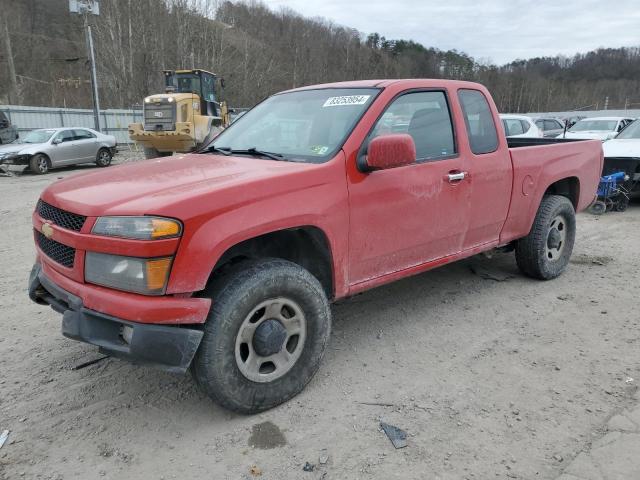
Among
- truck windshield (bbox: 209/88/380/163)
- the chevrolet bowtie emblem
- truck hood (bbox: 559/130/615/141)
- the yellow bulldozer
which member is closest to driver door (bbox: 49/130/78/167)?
the yellow bulldozer

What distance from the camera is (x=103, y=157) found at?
59.0ft

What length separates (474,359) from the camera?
3602 millimetres

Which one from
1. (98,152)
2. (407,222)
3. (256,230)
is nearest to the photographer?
(256,230)

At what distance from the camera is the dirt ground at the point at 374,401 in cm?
257

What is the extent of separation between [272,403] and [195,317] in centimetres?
78

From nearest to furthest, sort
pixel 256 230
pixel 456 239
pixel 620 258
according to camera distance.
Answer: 1. pixel 256 230
2. pixel 456 239
3. pixel 620 258

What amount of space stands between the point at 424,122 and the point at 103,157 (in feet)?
54.5

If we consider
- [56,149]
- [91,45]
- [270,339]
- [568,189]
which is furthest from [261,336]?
[91,45]

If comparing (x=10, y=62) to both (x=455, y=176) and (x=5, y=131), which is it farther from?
(x=455, y=176)

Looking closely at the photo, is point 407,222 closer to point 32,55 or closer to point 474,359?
point 474,359

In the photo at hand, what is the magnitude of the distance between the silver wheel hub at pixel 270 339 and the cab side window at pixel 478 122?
2.16 meters

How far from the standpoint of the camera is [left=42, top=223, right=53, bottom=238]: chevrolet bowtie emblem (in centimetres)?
290

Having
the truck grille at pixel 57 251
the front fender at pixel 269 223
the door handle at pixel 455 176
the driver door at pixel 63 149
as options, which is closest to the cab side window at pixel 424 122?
the door handle at pixel 455 176

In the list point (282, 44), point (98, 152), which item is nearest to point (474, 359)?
point (98, 152)
